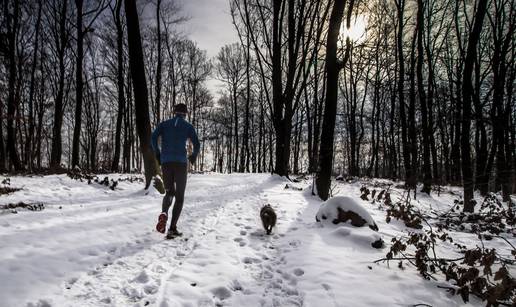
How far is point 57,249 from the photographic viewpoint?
390 cm

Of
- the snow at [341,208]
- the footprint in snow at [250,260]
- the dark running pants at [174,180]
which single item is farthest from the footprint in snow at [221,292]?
the snow at [341,208]

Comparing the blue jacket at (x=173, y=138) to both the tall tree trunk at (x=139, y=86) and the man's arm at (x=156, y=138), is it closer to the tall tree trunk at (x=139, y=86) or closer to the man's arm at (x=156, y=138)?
the man's arm at (x=156, y=138)

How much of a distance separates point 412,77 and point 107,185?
14.1 metres

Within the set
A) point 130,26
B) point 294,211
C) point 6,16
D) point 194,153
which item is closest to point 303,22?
point 130,26

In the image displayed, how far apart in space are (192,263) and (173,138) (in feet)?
7.22

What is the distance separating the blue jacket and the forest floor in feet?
4.36

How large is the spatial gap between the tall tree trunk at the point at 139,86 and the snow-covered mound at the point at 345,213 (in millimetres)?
5524

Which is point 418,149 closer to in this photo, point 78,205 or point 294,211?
point 294,211

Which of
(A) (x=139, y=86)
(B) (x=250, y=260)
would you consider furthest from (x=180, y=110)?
(A) (x=139, y=86)

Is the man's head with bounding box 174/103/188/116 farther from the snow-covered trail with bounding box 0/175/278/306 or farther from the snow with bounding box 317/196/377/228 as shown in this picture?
the snow with bounding box 317/196/377/228

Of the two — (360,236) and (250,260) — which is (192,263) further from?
(360,236)

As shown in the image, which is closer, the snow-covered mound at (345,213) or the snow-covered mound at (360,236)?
the snow-covered mound at (360,236)

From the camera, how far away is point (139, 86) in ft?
30.3

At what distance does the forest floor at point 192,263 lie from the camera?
119 inches
